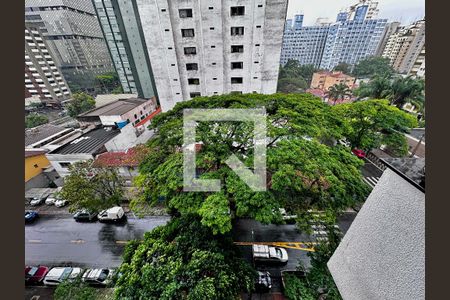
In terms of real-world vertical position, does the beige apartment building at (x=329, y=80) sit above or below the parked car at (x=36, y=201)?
above

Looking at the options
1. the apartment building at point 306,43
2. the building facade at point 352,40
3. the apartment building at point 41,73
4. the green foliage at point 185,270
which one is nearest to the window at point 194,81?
the green foliage at point 185,270

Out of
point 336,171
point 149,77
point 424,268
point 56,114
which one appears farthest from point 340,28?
point 56,114

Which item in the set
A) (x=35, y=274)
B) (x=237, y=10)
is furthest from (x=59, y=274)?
(x=237, y=10)

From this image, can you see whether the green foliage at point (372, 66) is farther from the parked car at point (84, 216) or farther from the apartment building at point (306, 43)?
the parked car at point (84, 216)

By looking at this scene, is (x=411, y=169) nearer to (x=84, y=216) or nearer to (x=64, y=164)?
(x=84, y=216)

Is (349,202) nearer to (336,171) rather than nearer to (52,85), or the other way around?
(336,171)

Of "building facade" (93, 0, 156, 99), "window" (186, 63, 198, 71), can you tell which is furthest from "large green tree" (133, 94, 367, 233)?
"building facade" (93, 0, 156, 99)

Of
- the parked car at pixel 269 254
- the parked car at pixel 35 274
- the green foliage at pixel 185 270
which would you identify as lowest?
the parked car at pixel 35 274

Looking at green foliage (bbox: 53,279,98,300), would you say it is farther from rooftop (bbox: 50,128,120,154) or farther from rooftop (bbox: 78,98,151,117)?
rooftop (bbox: 78,98,151,117)
